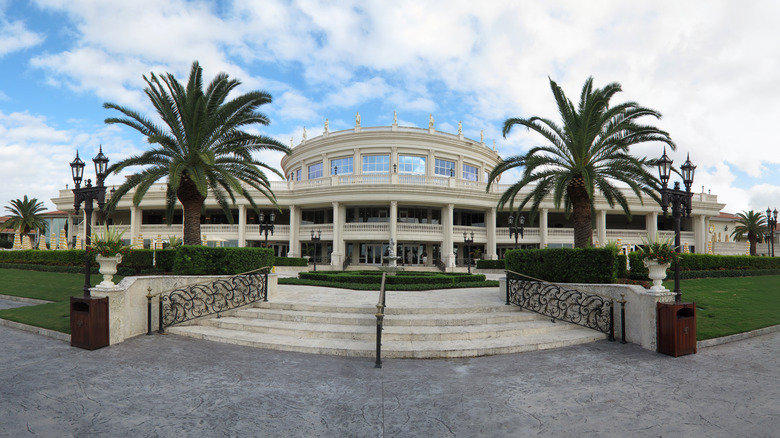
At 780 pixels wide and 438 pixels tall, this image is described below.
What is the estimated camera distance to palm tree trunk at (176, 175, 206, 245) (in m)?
15.2

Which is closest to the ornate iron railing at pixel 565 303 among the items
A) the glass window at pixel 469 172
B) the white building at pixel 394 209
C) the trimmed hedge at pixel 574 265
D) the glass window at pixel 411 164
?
the trimmed hedge at pixel 574 265

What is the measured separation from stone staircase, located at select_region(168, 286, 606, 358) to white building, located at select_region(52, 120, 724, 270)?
21.0 meters

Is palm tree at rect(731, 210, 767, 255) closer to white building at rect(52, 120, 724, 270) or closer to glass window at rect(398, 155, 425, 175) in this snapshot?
white building at rect(52, 120, 724, 270)

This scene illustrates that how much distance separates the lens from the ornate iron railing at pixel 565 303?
9530 mm

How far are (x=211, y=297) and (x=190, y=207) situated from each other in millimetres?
6223

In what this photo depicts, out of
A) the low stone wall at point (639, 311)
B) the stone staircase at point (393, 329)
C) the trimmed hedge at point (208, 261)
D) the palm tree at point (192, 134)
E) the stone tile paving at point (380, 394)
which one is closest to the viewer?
the stone tile paving at point (380, 394)

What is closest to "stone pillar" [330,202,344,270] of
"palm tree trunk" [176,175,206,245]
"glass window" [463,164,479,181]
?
"glass window" [463,164,479,181]

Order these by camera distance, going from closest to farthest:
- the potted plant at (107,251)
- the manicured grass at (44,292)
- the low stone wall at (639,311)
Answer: the low stone wall at (639,311) → the potted plant at (107,251) → the manicured grass at (44,292)

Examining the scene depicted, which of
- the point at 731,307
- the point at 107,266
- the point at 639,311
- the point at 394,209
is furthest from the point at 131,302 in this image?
the point at 394,209

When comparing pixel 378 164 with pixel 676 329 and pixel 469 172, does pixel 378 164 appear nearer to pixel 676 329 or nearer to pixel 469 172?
pixel 469 172

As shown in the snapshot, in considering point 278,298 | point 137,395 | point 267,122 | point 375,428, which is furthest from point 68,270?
point 375,428

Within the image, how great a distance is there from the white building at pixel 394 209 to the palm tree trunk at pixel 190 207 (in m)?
16.3

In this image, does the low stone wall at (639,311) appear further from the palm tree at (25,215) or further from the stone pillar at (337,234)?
the palm tree at (25,215)

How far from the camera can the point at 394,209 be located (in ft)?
107
